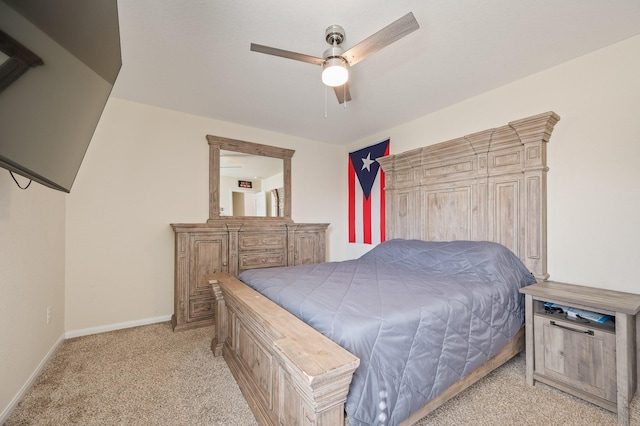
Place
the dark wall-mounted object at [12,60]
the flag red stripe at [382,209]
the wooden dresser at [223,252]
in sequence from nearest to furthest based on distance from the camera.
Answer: the dark wall-mounted object at [12,60]
the wooden dresser at [223,252]
the flag red stripe at [382,209]

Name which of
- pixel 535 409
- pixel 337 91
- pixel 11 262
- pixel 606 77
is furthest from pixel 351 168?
pixel 11 262

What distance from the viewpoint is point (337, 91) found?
7.39ft

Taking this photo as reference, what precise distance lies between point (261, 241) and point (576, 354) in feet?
10.4

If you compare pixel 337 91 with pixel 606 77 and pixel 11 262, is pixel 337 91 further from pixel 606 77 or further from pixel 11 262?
pixel 11 262

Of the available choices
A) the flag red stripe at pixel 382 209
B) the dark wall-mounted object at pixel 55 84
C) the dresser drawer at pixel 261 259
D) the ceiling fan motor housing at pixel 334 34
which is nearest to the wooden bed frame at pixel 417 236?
the flag red stripe at pixel 382 209

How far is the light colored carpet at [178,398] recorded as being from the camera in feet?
5.27

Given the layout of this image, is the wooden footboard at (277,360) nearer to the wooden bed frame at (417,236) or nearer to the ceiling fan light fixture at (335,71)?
the wooden bed frame at (417,236)

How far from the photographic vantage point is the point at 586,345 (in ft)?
5.83

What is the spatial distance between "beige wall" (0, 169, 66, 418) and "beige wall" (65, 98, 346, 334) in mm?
250

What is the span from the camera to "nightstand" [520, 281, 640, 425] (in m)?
1.63

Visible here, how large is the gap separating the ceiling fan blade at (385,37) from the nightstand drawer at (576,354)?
7.10ft

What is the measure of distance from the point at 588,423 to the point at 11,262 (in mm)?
3691

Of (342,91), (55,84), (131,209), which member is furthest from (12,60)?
(131,209)

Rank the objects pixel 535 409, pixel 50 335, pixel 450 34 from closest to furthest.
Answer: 1. pixel 535 409
2. pixel 450 34
3. pixel 50 335
